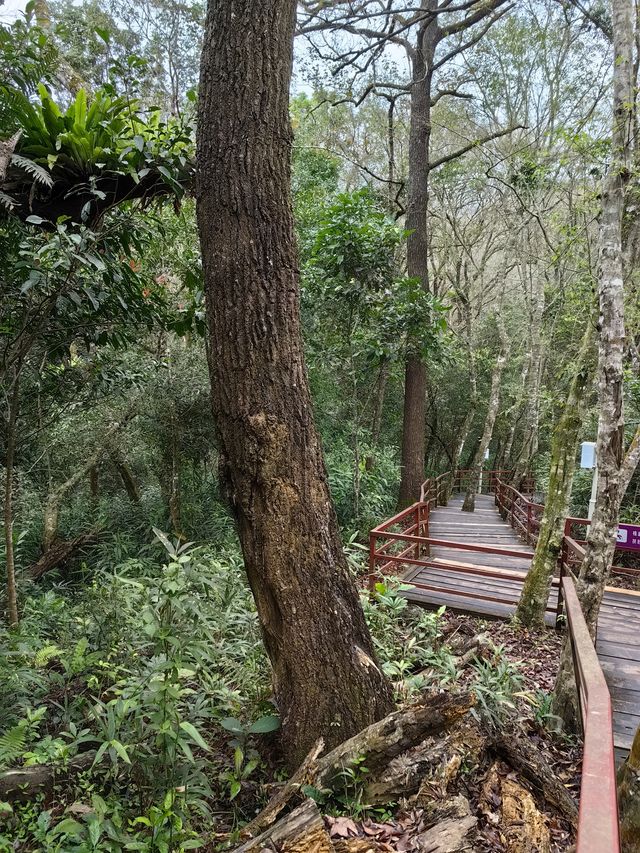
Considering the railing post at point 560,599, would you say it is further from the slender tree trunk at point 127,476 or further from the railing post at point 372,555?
the slender tree trunk at point 127,476

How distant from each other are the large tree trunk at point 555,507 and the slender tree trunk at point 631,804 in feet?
9.66

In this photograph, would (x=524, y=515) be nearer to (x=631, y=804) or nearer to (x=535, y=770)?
(x=535, y=770)

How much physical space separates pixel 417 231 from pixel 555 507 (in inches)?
285

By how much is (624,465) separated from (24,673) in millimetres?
4528

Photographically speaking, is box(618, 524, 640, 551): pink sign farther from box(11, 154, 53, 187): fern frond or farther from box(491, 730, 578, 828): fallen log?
box(11, 154, 53, 187): fern frond

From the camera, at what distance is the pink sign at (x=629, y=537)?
20.9 feet

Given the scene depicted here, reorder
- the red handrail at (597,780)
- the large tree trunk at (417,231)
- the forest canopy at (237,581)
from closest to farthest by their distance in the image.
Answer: the red handrail at (597,780), the forest canopy at (237,581), the large tree trunk at (417,231)

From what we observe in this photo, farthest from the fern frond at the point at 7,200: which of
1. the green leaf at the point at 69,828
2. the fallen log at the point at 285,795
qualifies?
the fallen log at the point at 285,795

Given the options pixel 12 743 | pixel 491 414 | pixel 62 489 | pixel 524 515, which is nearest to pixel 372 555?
pixel 12 743

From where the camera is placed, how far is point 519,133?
1452cm

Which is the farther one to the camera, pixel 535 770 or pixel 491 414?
pixel 491 414


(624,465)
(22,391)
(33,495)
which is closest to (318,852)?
(624,465)

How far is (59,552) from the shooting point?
6.50 meters

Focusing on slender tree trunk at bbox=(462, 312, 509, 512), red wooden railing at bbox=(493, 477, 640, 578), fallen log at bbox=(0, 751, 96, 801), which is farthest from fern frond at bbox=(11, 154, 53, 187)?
slender tree trunk at bbox=(462, 312, 509, 512)
